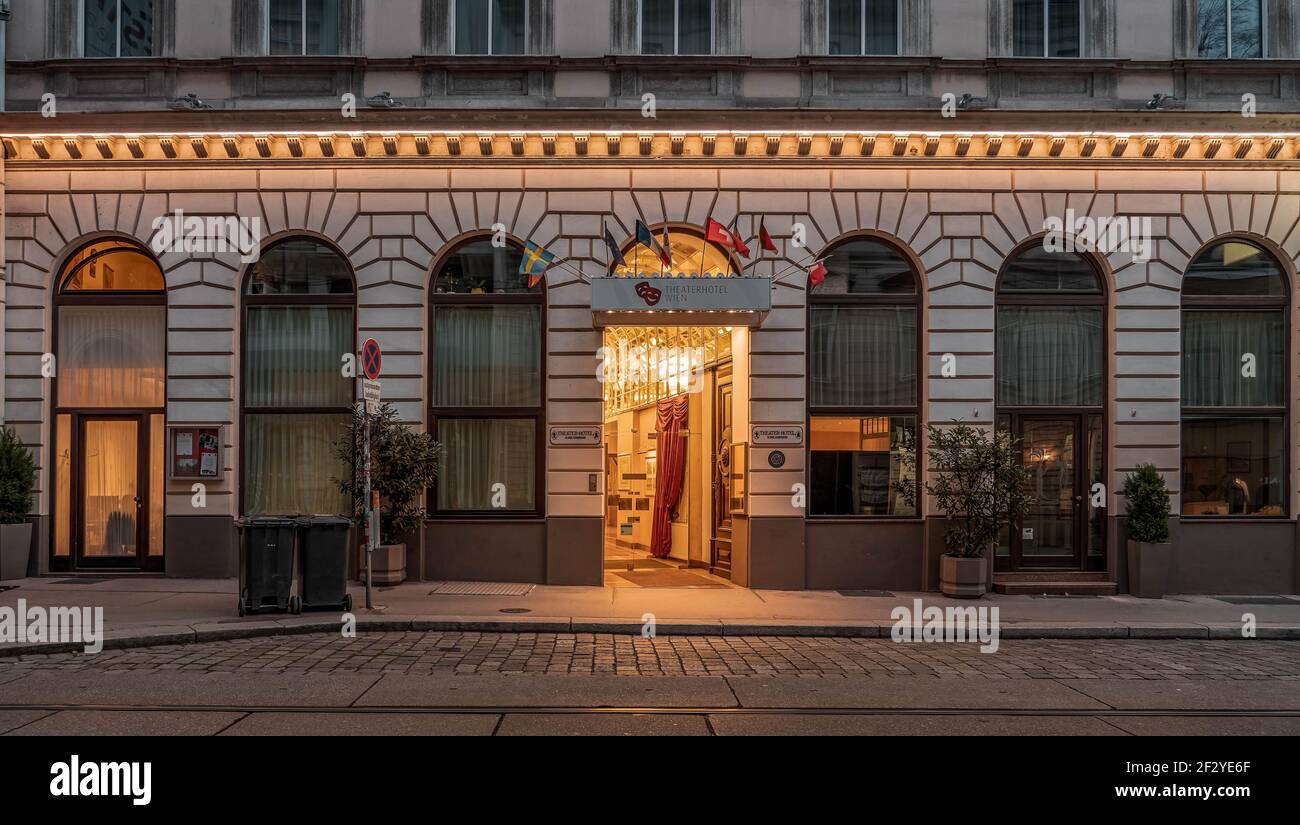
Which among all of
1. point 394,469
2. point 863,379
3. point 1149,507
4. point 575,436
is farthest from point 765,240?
point 1149,507

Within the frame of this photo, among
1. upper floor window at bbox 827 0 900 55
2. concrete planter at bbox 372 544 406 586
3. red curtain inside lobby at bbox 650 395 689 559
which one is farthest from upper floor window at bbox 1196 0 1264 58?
concrete planter at bbox 372 544 406 586

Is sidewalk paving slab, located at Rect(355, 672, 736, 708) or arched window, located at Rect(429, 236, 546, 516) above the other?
arched window, located at Rect(429, 236, 546, 516)

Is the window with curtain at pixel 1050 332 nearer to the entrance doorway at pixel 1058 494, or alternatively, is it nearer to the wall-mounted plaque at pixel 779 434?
the entrance doorway at pixel 1058 494

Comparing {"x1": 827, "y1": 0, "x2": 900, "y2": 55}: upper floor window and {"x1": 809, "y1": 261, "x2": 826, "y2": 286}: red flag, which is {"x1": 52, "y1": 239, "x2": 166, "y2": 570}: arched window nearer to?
{"x1": 809, "y1": 261, "x2": 826, "y2": 286}: red flag

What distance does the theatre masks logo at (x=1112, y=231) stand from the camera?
15.7 m

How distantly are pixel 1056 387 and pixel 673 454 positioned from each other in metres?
7.24

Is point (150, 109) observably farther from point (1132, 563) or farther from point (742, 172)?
point (1132, 563)

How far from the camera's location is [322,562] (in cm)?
1238

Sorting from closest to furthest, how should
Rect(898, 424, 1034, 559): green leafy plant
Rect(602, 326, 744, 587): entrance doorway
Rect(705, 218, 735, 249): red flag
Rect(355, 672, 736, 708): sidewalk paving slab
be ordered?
1. Rect(355, 672, 736, 708): sidewalk paving slab
2. Rect(898, 424, 1034, 559): green leafy plant
3. Rect(705, 218, 735, 249): red flag
4. Rect(602, 326, 744, 587): entrance doorway

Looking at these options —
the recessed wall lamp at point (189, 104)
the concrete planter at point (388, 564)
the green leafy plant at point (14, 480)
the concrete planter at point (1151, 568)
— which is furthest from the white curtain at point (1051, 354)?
the green leafy plant at point (14, 480)

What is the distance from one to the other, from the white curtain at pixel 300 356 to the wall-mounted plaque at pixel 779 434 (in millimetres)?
6518

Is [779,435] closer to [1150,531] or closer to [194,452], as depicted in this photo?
[1150,531]

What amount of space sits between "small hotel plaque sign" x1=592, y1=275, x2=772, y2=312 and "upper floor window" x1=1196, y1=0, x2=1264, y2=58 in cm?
841

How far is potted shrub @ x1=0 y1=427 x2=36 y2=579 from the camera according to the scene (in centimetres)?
1478
